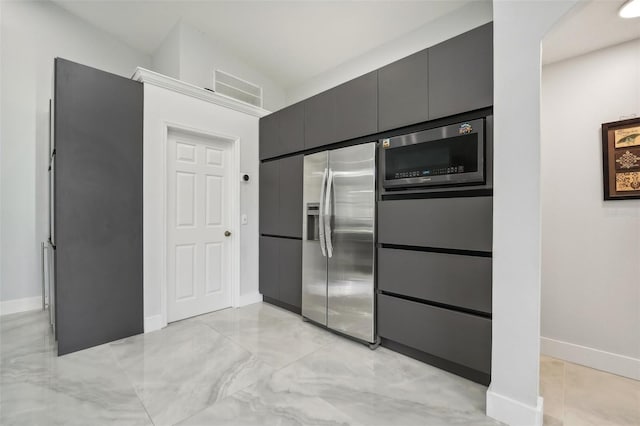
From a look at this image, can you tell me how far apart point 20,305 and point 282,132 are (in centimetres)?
374

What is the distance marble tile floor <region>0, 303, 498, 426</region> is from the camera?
1.66 m

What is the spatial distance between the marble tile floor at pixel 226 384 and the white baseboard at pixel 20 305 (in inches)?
27.3

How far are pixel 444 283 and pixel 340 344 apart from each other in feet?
3.70

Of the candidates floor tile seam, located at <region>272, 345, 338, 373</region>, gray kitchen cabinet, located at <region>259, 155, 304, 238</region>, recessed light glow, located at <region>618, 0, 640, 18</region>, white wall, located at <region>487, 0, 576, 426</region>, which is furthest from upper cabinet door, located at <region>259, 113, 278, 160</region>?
recessed light glow, located at <region>618, 0, 640, 18</region>

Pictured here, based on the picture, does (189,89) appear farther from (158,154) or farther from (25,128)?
(25,128)

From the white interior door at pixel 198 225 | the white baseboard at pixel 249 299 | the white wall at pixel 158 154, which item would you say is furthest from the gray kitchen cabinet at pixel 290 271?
the white wall at pixel 158 154

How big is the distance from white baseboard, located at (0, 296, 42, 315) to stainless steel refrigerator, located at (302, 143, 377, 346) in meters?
3.33

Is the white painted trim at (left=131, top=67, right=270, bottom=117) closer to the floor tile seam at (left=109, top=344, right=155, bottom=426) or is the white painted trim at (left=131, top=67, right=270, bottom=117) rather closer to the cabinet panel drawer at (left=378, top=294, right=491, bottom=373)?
the floor tile seam at (left=109, top=344, right=155, bottom=426)

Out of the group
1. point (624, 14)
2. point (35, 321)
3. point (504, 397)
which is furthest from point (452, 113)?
point (35, 321)

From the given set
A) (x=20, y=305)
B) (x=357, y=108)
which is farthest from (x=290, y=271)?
(x=20, y=305)

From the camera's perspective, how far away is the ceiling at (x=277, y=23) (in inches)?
121

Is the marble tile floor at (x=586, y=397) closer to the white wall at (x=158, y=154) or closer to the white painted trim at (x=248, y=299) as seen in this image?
the white painted trim at (x=248, y=299)

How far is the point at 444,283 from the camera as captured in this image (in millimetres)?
2072

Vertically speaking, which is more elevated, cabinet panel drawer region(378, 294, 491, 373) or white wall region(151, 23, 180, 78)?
white wall region(151, 23, 180, 78)
